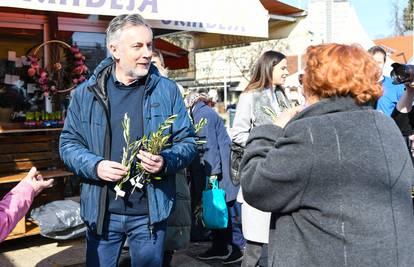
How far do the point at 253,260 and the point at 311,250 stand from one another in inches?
64.9

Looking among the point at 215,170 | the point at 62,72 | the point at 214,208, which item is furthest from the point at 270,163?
the point at 62,72

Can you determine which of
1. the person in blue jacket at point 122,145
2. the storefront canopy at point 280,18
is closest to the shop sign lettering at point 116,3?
the person in blue jacket at point 122,145

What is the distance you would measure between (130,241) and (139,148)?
538 mm

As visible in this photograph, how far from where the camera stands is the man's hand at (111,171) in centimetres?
243

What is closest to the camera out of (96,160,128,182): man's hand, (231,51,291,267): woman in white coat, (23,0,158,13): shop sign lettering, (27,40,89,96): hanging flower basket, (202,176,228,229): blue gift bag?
(96,160,128,182): man's hand

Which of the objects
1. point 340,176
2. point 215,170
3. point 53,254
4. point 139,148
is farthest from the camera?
point 53,254

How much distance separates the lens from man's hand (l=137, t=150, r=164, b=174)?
2439 millimetres

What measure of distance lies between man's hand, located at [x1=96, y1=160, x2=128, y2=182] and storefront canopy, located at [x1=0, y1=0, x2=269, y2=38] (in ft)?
6.18

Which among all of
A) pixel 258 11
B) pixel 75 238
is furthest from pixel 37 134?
pixel 258 11

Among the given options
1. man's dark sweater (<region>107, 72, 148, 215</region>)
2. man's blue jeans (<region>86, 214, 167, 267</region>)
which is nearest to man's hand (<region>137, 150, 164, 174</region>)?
man's dark sweater (<region>107, 72, 148, 215</region>)

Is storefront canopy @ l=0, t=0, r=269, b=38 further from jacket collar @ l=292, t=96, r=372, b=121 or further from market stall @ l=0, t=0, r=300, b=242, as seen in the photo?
jacket collar @ l=292, t=96, r=372, b=121

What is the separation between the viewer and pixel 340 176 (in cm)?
177

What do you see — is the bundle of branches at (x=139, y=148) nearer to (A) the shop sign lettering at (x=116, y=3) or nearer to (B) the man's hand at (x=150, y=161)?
(B) the man's hand at (x=150, y=161)

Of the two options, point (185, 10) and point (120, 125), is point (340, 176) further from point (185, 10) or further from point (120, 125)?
point (185, 10)
